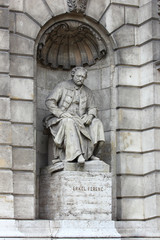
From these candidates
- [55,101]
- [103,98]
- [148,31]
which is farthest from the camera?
[103,98]

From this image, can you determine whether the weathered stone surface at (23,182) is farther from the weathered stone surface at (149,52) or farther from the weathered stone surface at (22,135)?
the weathered stone surface at (149,52)

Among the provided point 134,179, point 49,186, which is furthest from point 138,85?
point 49,186

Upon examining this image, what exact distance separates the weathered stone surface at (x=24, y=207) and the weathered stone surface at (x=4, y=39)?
340 cm

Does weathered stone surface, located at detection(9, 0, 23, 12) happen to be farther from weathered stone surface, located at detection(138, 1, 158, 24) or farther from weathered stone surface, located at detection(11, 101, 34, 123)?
weathered stone surface, located at detection(138, 1, 158, 24)

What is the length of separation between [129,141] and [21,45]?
3.49 m

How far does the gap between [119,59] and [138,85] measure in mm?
800

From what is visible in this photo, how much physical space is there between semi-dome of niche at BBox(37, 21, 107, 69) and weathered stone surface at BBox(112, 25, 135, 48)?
373 millimetres

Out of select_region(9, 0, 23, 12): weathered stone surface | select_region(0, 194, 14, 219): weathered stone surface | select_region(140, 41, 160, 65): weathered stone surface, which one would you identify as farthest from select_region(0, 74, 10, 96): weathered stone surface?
select_region(140, 41, 160, 65): weathered stone surface

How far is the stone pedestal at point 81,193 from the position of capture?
14.7 meters

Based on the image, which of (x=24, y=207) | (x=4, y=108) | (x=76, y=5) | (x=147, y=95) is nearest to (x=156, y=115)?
(x=147, y=95)

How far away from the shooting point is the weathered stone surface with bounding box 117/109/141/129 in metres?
16.1

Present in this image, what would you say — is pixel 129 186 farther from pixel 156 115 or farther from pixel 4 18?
pixel 4 18

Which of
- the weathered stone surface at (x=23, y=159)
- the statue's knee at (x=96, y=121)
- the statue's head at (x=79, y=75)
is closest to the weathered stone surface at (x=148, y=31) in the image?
the statue's head at (x=79, y=75)

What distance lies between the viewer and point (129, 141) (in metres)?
16.1
